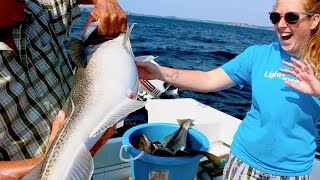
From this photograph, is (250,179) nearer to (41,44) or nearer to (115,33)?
(115,33)

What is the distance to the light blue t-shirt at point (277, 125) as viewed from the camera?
9.33 feet

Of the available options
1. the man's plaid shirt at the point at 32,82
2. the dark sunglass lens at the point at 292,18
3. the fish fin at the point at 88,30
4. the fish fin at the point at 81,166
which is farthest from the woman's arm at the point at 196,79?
the fish fin at the point at 81,166

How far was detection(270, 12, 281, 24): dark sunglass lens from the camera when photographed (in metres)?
2.99

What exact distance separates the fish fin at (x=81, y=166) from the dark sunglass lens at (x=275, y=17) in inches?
74.6

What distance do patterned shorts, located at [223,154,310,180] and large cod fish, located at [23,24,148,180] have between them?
4.08 ft

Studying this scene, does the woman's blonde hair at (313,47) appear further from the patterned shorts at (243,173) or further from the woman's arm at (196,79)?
the patterned shorts at (243,173)

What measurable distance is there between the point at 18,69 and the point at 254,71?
6.04ft

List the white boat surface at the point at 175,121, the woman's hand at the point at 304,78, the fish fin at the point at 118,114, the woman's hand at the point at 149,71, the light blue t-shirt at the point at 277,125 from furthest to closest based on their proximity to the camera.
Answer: the white boat surface at the point at 175,121, the woman's hand at the point at 149,71, the light blue t-shirt at the point at 277,125, the woman's hand at the point at 304,78, the fish fin at the point at 118,114

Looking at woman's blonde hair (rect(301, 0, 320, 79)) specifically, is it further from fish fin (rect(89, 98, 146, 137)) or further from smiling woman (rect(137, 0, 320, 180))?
fish fin (rect(89, 98, 146, 137))

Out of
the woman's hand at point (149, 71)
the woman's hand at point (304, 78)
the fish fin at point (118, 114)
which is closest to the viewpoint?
the fish fin at point (118, 114)

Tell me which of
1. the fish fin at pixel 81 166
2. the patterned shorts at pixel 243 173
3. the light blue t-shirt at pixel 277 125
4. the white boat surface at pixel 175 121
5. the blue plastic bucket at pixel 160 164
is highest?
the fish fin at pixel 81 166

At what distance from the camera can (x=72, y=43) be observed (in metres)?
2.34

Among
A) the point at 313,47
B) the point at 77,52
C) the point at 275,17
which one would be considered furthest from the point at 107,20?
the point at 313,47

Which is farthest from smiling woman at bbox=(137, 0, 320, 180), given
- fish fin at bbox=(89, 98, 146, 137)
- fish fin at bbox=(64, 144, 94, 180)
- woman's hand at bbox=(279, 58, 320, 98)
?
fish fin at bbox=(64, 144, 94, 180)
